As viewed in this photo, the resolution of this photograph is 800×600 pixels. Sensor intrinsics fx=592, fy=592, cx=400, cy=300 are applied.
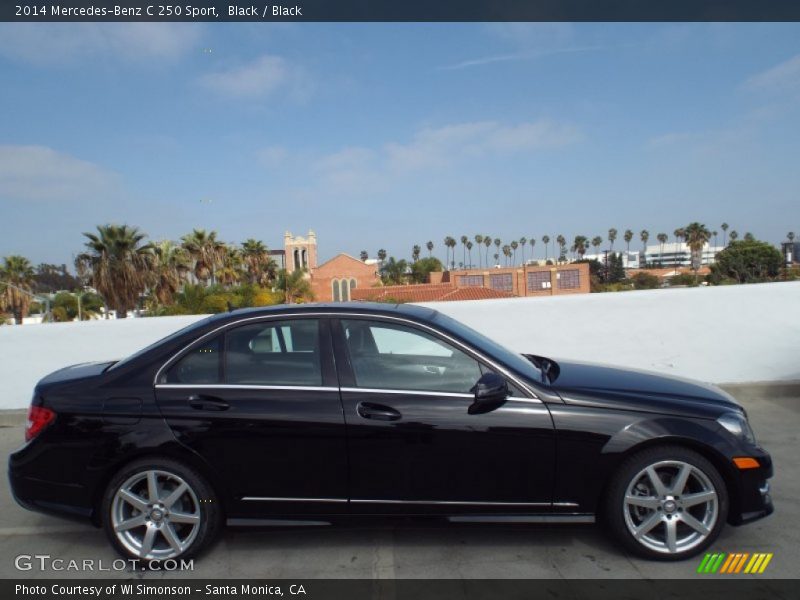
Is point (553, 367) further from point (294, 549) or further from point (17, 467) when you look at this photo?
point (17, 467)

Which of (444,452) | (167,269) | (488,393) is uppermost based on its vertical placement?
(167,269)

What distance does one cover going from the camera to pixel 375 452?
330cm

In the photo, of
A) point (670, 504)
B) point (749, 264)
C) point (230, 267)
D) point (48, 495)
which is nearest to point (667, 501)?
point (670, 504)

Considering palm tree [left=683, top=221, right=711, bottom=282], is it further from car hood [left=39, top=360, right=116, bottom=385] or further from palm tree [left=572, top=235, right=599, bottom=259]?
car hood [left=39, top=360, right=116, bottom=385]

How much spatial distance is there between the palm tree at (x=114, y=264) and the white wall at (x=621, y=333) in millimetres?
27790

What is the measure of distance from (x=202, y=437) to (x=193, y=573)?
76 centimetres

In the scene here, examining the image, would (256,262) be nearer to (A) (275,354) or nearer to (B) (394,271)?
(B) (394,271)

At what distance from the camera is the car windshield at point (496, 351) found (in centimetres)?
352

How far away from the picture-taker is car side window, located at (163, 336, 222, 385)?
3482 mm

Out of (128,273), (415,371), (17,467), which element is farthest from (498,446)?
(128,273)

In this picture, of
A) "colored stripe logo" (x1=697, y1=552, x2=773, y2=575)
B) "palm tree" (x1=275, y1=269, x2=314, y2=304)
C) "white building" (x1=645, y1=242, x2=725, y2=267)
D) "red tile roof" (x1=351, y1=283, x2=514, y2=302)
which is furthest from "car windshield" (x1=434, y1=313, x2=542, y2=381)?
"white building" (x1=645, y1=242, x2=725, y2=267)

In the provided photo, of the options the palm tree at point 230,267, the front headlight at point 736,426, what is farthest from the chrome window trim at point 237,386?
the palm tree at point 230,267

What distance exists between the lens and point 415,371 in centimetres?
354

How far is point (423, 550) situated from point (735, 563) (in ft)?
5.68
